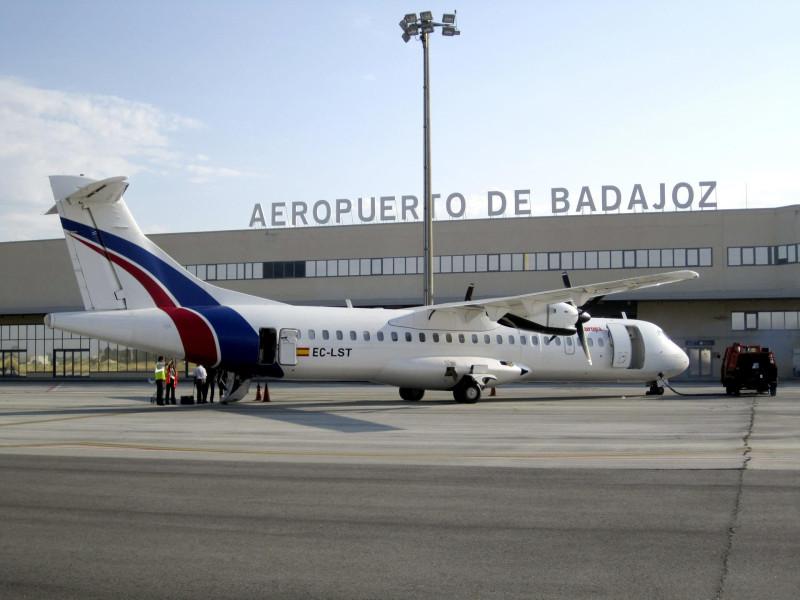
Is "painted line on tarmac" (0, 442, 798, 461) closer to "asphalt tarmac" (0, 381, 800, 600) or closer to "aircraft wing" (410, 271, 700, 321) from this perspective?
"asphalt tarmac" (0, 381, 800, 600)

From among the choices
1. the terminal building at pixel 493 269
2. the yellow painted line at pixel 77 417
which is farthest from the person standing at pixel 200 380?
the terminal building at pixel 493 269

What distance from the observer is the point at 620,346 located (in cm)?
3272

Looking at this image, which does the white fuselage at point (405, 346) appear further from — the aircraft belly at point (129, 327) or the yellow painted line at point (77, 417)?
the yellow painted line at point (77, 417)

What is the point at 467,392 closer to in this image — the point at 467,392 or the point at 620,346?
the point at 467,392

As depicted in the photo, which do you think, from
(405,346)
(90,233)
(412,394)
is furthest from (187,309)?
(412,394)

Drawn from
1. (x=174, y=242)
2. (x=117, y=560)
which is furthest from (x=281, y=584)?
(x=174, y=242)

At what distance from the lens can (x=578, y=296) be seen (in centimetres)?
2742

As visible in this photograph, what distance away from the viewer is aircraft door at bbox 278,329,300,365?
26.0 m

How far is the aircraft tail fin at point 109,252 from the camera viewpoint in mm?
23438

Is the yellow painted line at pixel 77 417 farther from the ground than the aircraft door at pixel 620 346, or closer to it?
closer to it

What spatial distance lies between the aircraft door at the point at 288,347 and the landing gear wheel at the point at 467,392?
6.33m

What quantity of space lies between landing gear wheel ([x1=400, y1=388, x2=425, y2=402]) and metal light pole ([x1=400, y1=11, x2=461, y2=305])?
7597mm

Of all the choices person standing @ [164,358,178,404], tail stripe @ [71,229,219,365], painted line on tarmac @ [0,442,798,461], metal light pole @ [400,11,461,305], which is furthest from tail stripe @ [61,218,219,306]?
metal light pole @ [400,11,461,305]

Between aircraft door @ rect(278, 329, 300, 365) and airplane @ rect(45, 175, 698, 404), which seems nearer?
airplane @ rect(45, 175, 698, 404)
